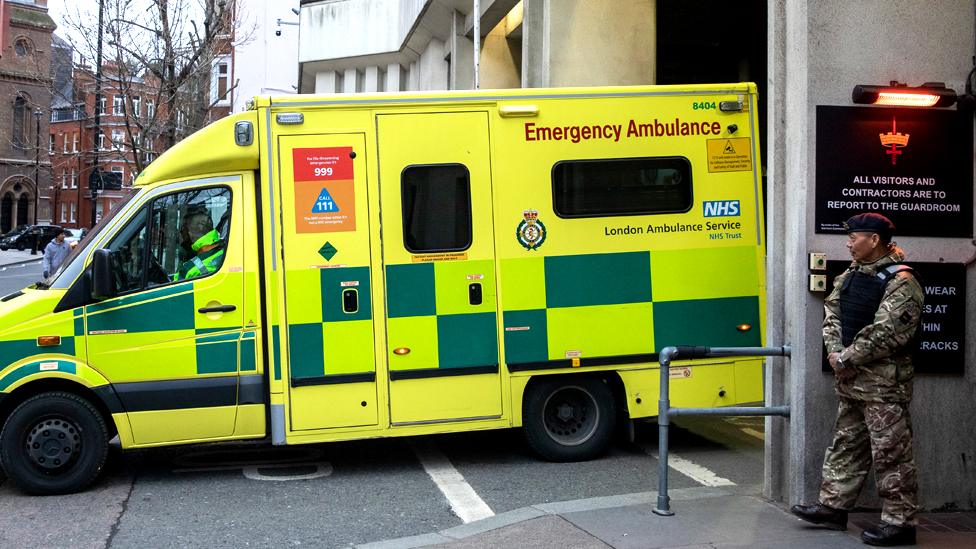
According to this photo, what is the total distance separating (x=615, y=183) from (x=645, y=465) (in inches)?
91.1

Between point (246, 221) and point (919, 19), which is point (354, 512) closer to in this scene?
point (246, 221)

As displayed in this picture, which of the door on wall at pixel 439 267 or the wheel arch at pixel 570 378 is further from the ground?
the door on wall at pixel 439 267

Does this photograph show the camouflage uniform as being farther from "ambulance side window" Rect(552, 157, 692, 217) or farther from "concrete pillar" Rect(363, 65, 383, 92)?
"concrete pillar" Rect(363, 65, 383, 92)

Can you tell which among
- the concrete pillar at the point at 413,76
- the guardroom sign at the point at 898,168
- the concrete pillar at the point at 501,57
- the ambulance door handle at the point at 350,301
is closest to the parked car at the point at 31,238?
the concrete pillar at the point at 413,76

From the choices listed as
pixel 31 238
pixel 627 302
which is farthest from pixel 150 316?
pixel 31 238

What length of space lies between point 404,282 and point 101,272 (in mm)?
2217

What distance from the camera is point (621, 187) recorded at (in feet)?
27.5

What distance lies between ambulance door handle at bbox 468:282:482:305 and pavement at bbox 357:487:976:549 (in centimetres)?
190

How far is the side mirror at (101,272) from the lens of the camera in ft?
24.3

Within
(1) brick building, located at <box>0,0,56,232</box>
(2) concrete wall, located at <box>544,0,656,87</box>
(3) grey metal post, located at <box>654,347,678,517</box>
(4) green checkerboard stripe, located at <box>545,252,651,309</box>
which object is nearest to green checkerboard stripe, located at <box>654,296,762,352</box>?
(4) green checkerboard stripe, located at <box>545,252,651,309</box>

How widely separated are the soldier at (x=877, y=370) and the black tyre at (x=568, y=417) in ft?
8.69

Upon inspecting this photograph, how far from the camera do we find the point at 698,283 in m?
8.41

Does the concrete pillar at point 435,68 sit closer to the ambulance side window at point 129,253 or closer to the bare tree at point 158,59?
the bare tree at point 158,59

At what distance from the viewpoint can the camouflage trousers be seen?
227 inches
